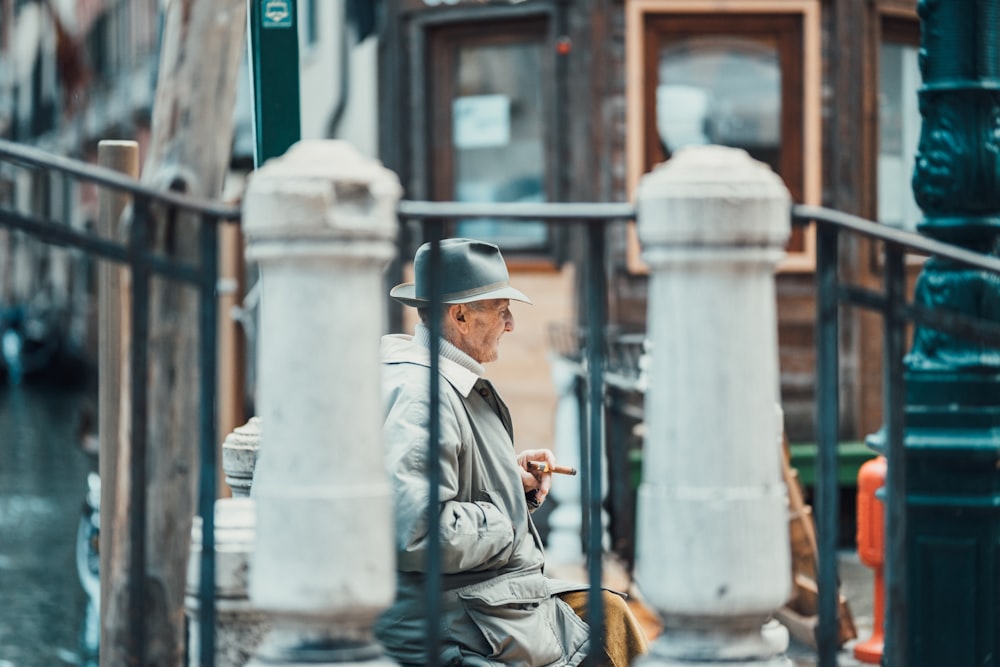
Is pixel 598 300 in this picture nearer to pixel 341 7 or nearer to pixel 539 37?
pixel 539 37

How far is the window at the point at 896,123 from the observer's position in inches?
468

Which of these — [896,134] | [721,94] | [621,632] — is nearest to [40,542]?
[721,94]

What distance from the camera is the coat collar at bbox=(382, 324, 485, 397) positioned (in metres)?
4.46

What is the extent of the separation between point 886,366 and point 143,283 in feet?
4.95

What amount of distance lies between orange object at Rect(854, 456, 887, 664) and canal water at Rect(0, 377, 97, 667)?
3389mm

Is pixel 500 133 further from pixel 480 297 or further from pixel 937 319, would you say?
pixel 937 319

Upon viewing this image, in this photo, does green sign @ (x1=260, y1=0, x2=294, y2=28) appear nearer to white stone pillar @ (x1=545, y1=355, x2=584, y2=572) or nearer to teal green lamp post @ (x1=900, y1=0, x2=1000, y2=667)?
teal green lamp post @ (x1=900, y1=0, x2=1000, y2=667)

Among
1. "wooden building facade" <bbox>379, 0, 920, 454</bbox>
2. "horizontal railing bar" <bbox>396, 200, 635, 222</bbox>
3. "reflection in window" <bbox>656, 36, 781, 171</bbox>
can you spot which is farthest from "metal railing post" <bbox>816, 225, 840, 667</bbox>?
"reflection in window" <bbox>656, 36, 781, 171</bbox>

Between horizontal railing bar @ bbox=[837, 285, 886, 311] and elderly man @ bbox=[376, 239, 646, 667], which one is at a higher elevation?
horizontal railing bar @ bbox=[837, 285, 886, 311]

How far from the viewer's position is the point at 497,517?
14.3ft

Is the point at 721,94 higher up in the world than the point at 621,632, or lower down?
higher up

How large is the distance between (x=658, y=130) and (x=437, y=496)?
8034mm

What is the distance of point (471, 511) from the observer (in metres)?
4.32

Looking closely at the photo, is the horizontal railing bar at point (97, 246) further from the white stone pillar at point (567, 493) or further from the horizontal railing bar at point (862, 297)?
the white stone pillar at point (567, 493)
